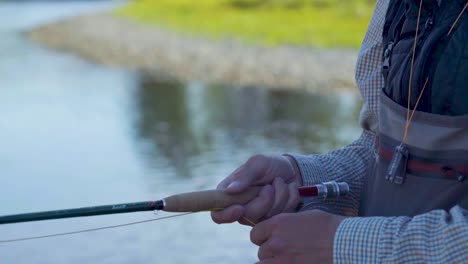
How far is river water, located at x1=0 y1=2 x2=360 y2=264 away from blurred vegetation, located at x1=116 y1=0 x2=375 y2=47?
407 centimetres

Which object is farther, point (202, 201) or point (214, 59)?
point (214, 59)

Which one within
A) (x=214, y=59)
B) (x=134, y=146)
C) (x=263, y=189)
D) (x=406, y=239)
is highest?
(x=214, y=59)

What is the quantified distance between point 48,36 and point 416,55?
19875 mm

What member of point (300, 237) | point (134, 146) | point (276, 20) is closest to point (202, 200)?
point (300, 237)

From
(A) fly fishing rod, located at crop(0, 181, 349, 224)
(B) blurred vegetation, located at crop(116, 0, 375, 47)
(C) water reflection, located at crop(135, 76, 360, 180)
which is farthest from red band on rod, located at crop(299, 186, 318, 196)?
(B) blurred vegetation, located at crop(116, 0, 375, 47)

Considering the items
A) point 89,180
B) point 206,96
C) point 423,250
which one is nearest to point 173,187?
point 89,180

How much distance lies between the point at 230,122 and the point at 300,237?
7.49 metres

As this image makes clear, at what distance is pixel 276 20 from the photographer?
19078mm

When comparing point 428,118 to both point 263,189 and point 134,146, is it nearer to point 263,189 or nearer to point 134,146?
point 263,189

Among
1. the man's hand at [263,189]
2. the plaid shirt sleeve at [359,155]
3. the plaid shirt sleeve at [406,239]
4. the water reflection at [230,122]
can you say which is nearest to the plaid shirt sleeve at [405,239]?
the plaid shirt sleeve at [406,239]

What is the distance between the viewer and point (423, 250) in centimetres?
107

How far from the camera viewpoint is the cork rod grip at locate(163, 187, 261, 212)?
1.37 meters

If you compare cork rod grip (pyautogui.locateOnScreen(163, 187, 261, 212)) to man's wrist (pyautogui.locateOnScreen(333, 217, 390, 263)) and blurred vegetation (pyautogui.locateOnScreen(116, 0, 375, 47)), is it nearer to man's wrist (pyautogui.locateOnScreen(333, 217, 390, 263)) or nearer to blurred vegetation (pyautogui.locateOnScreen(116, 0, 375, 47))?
man's wrist (pyautogui.locateOnScreen(333, 217, 390, 263))

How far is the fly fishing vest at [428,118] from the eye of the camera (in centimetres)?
120
